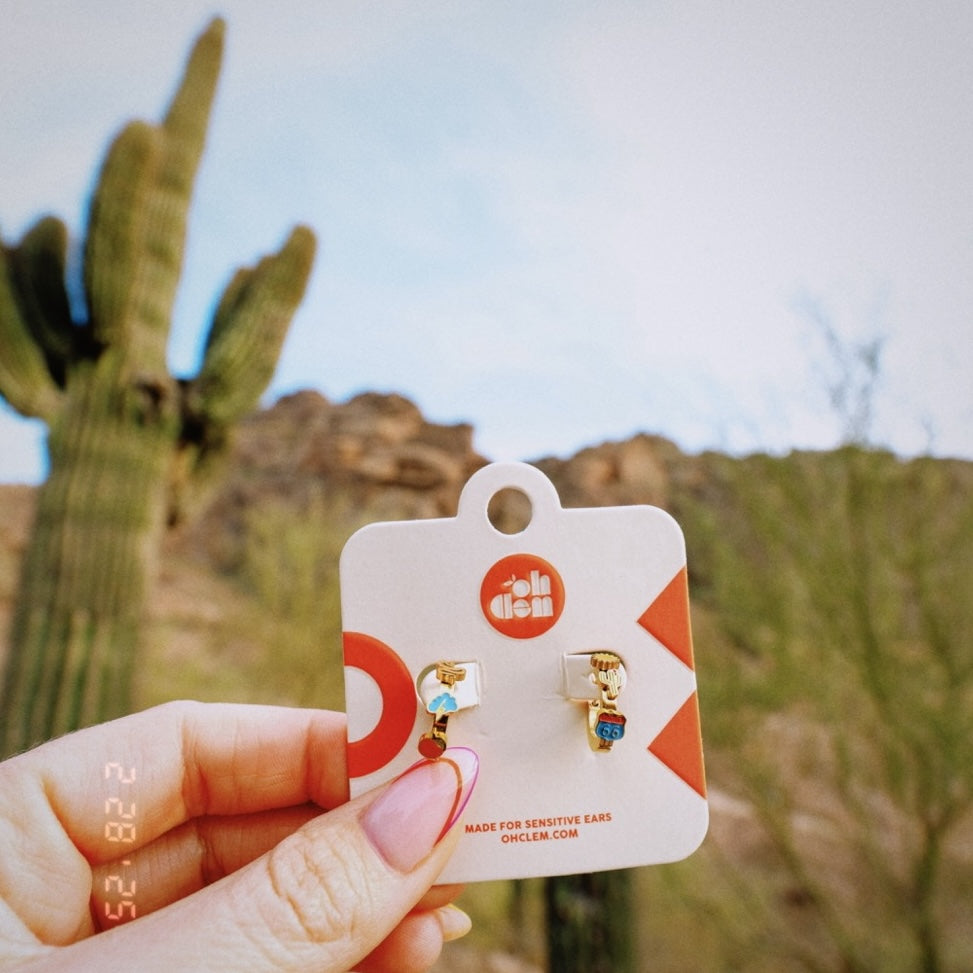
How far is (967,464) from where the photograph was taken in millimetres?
3994

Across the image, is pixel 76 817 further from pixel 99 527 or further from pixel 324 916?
pixel 99 527

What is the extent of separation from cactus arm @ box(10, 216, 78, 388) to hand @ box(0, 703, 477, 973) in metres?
2.97

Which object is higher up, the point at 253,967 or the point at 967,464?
the point at 967,464

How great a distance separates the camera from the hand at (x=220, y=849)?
1.97ft

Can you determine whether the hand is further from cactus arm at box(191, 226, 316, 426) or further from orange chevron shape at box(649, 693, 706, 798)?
cactus arm at box(191, 226, 316, 426)

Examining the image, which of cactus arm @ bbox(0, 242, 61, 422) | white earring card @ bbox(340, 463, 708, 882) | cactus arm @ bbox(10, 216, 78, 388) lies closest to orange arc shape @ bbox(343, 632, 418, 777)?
white earring card @ bbox(340, 463, 708, 882)

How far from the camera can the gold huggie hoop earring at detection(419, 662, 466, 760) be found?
63cm

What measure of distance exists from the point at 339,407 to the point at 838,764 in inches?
471

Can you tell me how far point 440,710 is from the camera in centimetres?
63

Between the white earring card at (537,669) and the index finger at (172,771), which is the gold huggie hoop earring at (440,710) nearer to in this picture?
the white earring card at (537,669)

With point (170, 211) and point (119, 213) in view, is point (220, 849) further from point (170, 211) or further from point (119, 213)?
point (170, 211)

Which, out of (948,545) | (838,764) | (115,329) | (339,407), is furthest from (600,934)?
(339,407)

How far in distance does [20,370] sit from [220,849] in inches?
117
